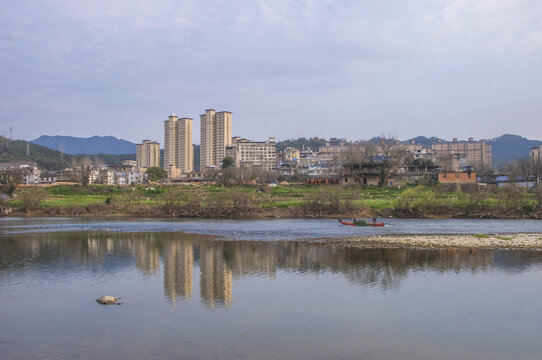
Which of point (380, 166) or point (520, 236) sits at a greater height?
point (380, 166)

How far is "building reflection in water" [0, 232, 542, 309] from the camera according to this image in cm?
1958

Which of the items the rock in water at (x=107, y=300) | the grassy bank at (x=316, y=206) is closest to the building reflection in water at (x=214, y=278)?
the rock in water at (x=107, y=300)

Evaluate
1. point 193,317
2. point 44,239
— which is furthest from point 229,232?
point 193,317

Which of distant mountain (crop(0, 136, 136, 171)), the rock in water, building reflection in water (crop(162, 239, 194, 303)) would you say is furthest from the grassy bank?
distant mountain (crop(0, 136, 136, 171))

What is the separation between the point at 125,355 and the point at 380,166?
248 ft

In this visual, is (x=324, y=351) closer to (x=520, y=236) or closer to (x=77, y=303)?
(x=77, y=303)

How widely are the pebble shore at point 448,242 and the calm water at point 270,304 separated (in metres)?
1.69

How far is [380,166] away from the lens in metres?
83.5

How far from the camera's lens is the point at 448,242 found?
28.8 m

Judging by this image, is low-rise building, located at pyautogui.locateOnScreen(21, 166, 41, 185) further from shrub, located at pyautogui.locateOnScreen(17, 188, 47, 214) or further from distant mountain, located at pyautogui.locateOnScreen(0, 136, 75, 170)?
shrub, located at pyautogui.locateOnScreen(17, 188, 47, 214)

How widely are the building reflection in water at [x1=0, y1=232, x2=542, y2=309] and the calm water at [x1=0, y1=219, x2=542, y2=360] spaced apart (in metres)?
0.09

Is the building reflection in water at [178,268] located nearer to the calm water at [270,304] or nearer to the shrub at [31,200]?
the calm water at [270,304]

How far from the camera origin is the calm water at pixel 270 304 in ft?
40.4

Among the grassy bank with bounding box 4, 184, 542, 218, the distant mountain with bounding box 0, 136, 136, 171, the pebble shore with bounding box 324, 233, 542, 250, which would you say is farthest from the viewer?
the distant mountain with bounding box 0, 136, 136, 171
